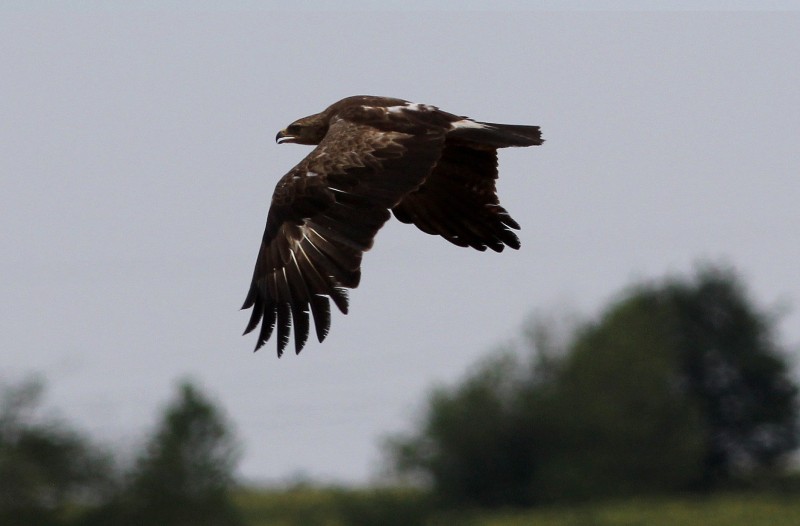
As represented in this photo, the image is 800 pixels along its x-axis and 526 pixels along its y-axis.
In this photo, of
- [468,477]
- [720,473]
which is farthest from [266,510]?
[720,473]

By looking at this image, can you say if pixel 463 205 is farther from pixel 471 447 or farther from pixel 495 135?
pixel 471 447

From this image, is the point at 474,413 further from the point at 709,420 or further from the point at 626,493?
the point at 709,420

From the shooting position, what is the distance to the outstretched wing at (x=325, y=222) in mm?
10586

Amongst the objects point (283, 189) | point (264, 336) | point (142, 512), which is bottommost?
point (264, 336)

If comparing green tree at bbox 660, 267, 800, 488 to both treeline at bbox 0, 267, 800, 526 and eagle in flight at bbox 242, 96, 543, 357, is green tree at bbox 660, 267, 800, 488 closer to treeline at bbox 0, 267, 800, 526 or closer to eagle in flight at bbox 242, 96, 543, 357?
treeline at bbox 0, 267, 800, 526

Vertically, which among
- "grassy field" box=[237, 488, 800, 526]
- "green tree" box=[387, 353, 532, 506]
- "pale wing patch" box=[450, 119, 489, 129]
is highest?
"green tree" box=[387, 353, 532, 506]

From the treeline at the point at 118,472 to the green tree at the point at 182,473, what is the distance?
31 mm

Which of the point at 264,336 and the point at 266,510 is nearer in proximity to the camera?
the point at 264,336

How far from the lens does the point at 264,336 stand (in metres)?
10.6

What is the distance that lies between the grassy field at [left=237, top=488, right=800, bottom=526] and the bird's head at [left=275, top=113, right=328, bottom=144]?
47.9m

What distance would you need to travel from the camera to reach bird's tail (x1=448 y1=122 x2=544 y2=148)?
11336mm

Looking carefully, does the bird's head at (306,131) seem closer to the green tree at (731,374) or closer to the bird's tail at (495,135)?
the bird's tail at (495,135)

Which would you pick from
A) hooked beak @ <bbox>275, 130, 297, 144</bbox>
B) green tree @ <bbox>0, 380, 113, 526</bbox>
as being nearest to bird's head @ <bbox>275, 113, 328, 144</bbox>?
hooked beak @ <bbox>275, 130, 297, 144</bbox>

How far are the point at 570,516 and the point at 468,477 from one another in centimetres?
662
